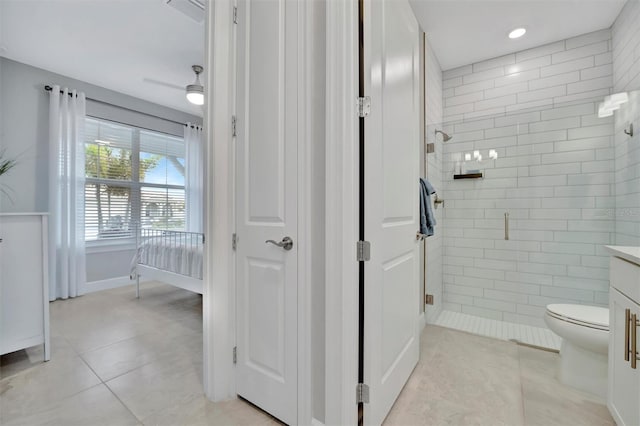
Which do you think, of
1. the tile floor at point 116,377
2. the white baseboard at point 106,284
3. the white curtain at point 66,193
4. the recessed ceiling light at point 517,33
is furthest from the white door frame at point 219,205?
the white baseboard at point 106,284

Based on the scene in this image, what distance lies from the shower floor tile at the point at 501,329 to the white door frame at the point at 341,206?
5.77 feet

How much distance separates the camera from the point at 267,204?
1360 millimetres

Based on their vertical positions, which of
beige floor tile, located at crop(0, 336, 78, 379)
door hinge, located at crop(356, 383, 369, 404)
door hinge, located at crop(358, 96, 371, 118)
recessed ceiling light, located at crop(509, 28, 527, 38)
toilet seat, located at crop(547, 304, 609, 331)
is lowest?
beige floor tile, located at crop(0, 336, 78, 379)

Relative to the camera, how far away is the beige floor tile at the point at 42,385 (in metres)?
1.45

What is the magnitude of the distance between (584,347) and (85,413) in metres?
2.70

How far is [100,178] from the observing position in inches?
147

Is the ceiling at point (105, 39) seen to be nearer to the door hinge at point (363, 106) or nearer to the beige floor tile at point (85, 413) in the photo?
the door hinge at point (363, 106)

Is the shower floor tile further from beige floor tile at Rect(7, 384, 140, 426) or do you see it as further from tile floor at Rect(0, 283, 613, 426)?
beige floor tile at Rect(7, 384, 140, 426)

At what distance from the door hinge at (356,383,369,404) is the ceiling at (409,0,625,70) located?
2.56 metres

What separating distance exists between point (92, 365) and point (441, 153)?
11.0ft

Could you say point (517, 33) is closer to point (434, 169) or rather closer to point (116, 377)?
point (434, 169)

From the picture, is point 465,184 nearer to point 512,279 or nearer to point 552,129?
point 552,129

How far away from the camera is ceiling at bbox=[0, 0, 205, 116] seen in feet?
7.57

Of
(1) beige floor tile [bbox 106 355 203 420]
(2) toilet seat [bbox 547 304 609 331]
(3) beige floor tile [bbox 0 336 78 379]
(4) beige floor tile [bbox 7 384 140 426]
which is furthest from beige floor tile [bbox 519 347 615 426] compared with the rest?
(3) beige floor tile [bbox 0 336 78 379]
